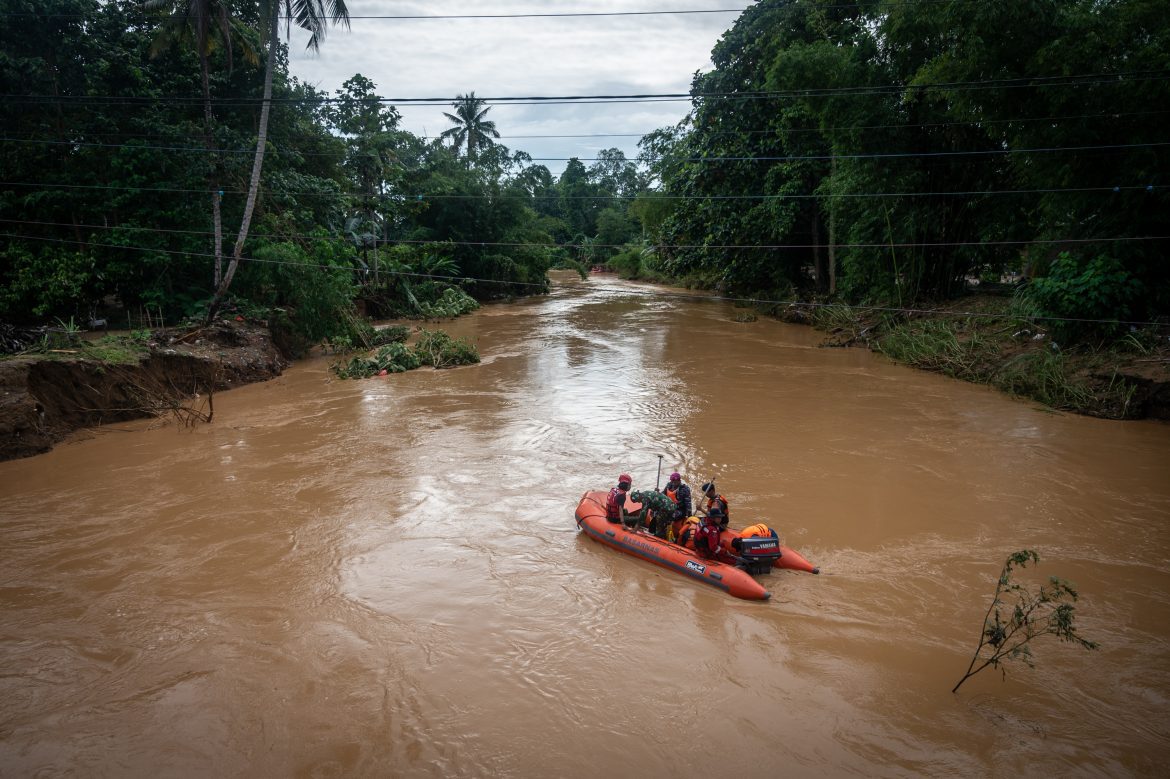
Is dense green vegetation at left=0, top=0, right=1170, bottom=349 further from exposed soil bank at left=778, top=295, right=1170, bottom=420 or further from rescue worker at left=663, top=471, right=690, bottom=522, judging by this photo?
rescue worker at left=663, top=471, right=690, bottom=522

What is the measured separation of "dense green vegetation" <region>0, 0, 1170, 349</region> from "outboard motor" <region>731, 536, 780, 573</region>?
9.88 metres

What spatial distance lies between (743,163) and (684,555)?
62.0 feet

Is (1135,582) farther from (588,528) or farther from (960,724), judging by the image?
(588,528)

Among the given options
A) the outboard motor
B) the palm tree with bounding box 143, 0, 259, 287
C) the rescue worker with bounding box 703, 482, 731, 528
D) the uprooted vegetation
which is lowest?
the outboard motor

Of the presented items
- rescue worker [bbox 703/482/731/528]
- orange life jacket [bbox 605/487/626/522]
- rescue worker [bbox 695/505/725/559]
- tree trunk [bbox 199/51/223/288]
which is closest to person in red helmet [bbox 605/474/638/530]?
orange life jacket [bbox 605/487/626/522]

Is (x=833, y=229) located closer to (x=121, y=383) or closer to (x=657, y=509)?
→ (x=657, y=509)

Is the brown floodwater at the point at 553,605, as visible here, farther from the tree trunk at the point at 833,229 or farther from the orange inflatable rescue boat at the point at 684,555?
the tree trunk at the point at 833,229

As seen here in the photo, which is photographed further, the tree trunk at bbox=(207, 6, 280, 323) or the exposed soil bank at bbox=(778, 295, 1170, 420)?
the tree trunk at bbox=(207, 6, 280, 323)

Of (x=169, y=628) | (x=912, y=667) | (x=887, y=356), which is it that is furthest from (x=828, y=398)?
(x=169, y=628)

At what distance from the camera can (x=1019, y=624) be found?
454 centimetres

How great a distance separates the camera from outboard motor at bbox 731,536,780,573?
20.1ft

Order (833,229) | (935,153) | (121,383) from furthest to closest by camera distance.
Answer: (833,229), (935,153), (121,383)

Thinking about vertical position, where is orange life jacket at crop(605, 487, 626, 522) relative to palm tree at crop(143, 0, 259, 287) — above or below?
below

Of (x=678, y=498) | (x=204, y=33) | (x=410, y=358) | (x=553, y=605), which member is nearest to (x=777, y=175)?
(x=410, y=358)
